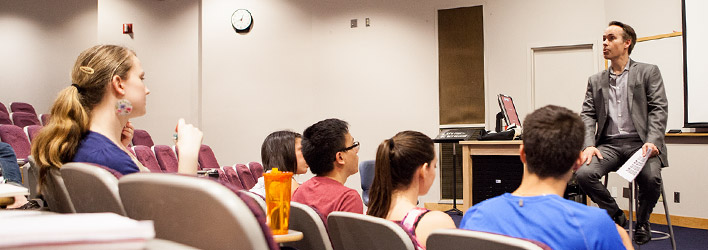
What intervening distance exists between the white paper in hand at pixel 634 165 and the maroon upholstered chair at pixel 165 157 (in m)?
3.67

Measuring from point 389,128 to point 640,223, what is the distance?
404 cm

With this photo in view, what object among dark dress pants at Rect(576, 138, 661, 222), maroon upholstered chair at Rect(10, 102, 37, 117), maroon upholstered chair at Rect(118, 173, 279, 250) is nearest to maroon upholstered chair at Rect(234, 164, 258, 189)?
dark dress pants at Rect(576, 138, 661, 222)

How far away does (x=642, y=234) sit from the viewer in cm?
349

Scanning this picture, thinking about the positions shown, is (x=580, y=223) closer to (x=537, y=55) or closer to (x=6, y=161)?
(x=6, y=161)

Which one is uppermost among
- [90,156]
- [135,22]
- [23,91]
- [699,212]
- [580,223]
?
[135,22]

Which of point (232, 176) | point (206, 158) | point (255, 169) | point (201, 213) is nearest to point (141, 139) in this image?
point (206, 158)

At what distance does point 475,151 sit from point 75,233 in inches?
163

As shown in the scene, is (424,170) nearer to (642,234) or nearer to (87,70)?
(87,70)

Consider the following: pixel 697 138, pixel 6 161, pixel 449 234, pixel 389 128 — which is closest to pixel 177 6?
pixel 389 128

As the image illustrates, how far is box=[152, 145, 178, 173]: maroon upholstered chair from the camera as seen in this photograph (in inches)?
201

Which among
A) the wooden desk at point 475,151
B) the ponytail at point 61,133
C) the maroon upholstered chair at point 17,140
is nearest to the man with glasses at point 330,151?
the ponytail at point 61,133

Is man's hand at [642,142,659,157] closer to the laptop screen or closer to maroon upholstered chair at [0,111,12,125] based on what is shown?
the laptop screen

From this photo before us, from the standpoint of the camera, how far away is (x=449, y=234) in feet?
3.86

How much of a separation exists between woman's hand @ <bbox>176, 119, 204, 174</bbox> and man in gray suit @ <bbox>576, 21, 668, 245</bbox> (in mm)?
2456
